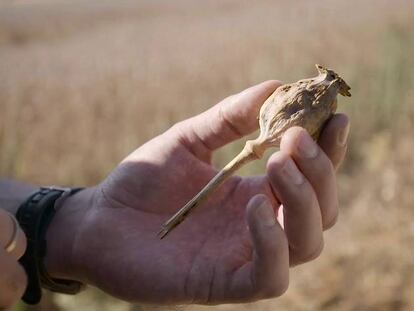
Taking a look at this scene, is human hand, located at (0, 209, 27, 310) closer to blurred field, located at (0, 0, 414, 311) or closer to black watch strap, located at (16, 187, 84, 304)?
black watch strap, located at (16, 187, 84, 304)

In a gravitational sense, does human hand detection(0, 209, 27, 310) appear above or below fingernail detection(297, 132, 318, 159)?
below

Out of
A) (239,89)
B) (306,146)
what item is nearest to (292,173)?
(306,146)

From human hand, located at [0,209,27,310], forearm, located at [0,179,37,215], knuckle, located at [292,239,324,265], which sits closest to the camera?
human hand, located at [0,209,27,310]

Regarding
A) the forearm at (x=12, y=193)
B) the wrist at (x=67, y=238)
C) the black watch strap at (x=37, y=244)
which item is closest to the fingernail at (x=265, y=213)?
the wrist at (x=67, y=238)

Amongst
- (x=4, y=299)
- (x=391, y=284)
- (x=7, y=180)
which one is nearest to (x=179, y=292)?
(x=4, y=299)

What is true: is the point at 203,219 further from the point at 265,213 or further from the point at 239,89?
the point at 239,89

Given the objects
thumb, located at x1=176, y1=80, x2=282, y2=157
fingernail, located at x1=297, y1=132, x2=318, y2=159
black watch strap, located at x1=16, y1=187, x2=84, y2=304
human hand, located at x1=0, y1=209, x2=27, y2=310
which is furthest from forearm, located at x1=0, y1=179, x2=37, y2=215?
fingernail, located at x1=297, y1=132, x2=318, y2=159

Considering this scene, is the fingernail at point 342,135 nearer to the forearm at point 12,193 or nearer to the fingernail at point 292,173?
the fingernail at point 292,173
